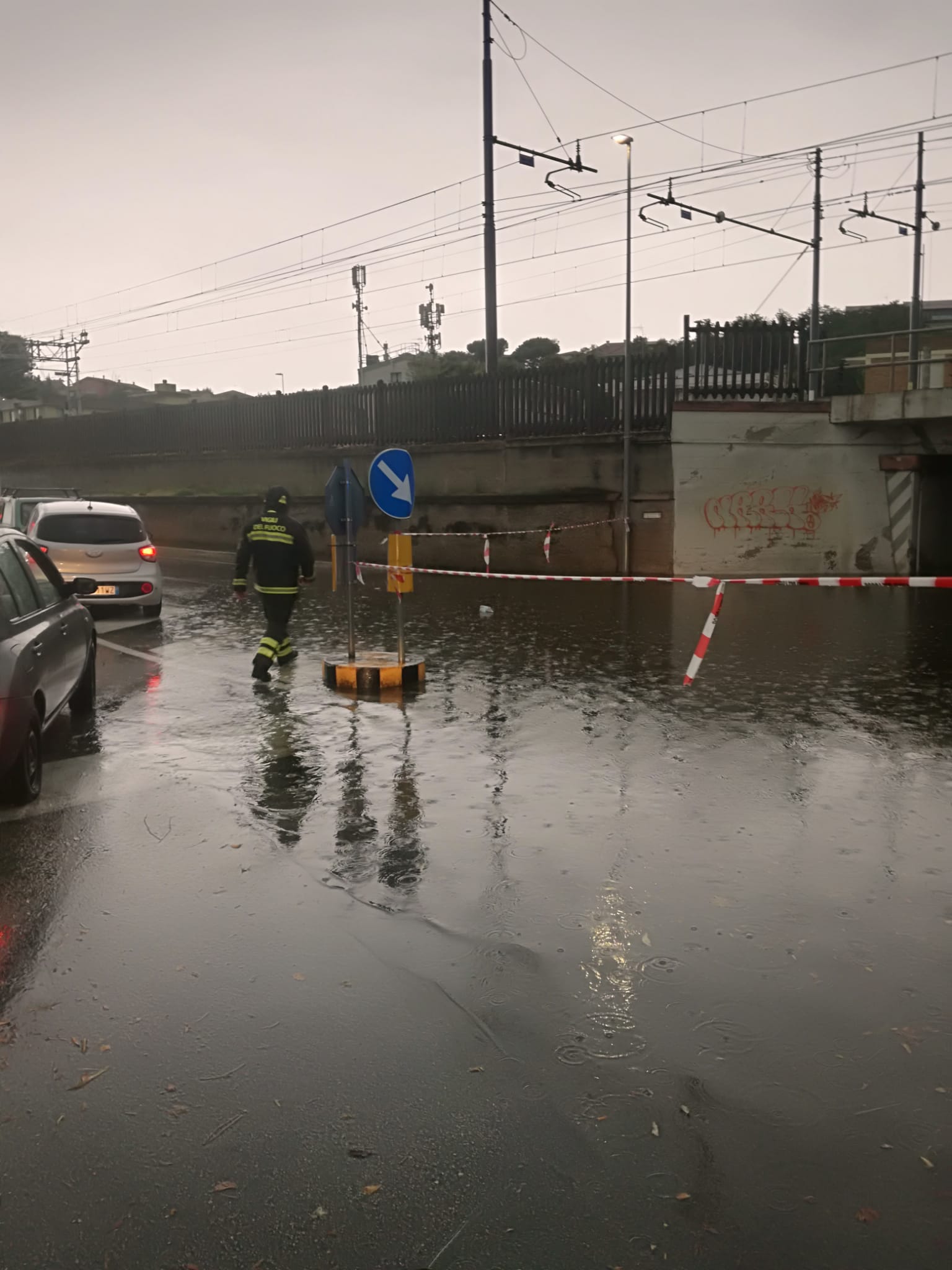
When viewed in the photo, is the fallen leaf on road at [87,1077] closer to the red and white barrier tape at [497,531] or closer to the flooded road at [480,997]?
the flooded road at [480,997]

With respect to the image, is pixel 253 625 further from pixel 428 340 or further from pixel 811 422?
pixel 428 340

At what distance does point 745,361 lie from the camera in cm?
2206

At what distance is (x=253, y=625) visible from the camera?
15.2 m

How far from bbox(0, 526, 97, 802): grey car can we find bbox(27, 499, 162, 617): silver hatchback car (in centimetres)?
548

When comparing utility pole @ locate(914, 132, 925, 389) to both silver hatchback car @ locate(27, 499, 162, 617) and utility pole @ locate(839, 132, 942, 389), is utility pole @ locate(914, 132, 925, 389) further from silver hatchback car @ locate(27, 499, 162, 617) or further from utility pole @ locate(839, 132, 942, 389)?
silver hatchback car @ locate(27, 499, 162, 617)

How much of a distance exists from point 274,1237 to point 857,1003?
2.25 meters

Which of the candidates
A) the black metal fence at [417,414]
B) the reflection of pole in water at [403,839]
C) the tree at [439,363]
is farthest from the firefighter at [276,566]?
the tree at [439,363]

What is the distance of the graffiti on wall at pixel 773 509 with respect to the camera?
21.6m

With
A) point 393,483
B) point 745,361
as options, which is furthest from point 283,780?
point 745,361

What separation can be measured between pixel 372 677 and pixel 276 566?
135 centimetres

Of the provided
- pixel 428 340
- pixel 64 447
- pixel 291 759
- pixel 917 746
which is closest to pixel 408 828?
pixel 291 759

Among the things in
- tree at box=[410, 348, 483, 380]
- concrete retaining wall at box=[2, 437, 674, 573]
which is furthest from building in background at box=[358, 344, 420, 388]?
concrete retaining wall at box=[2, 437, 674, 573]

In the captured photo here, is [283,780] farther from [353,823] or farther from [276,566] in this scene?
[276,566]

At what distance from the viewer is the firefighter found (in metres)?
10.4
